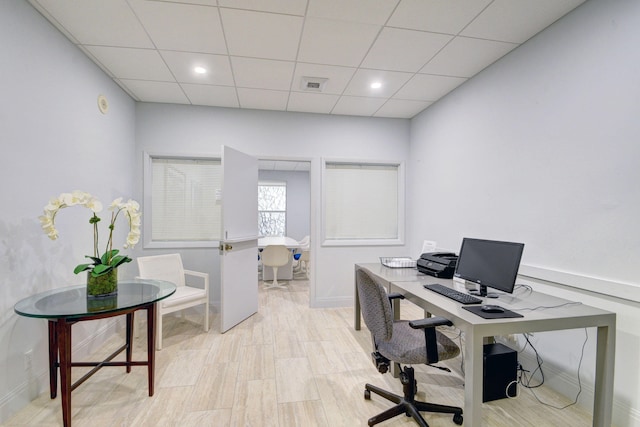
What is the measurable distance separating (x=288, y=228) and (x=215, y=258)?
13.6 feet

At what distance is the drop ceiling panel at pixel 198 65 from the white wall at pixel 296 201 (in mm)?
4750

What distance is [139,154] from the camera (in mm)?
3432

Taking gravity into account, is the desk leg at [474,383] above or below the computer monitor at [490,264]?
below

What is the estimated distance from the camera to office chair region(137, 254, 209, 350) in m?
2.66

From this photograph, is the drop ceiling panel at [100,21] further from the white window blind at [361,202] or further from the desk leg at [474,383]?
the desk leg at [474,383]

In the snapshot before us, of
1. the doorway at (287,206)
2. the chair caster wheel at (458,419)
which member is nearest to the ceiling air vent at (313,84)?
the chair caster wheel at (458,419)

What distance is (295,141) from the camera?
3.78 metres

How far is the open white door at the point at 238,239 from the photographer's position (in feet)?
9.97

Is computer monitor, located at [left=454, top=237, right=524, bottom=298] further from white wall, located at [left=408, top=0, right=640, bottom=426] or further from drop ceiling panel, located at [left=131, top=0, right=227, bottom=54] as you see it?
drop ceiling panel, located at [left=131, top=0, right=227, bottom=54]

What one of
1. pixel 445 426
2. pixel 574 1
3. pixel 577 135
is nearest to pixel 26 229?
pixel 445 426

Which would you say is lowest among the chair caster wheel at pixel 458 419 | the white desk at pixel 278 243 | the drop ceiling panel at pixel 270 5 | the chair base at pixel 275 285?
the chair base at pixel 275 285

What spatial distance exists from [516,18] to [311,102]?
2064mm

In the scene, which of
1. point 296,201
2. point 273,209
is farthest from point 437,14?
point 273,209

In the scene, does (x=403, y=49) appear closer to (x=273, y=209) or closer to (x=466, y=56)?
(x=466, y=56)
